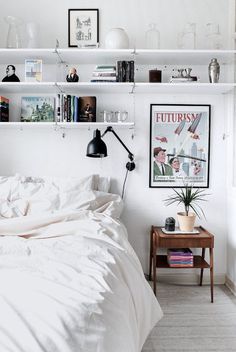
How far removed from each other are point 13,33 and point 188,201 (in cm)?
207

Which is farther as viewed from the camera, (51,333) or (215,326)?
(215,326)

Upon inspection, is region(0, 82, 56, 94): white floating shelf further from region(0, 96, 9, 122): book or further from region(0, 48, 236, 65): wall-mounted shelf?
region(0, 48, 236, 65): wall-mounted shelf

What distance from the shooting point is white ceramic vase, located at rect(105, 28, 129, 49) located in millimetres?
2941

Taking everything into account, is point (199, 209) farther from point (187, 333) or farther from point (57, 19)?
point (57, 19)

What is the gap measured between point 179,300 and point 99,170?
128 centimetres

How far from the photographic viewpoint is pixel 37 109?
10.4 ft

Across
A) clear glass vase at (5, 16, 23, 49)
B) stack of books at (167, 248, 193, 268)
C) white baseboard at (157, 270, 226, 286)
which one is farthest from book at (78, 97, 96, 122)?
white baseboard at (157, 270, 226, 286)

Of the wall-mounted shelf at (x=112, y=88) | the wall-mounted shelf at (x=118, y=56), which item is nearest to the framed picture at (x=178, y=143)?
the wall-mounted shelf at (x=112, y=88)

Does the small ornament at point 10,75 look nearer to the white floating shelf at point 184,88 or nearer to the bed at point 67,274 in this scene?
the bed at point 67,274

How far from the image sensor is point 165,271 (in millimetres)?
3283

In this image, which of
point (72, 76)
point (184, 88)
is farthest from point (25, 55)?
point (184, 88)

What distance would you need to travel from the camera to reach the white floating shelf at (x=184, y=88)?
2.92 metres

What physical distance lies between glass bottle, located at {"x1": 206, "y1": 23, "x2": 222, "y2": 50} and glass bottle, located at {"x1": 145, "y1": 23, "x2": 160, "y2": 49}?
45cm

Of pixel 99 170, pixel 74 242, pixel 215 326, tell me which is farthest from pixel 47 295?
pixel 99 170
